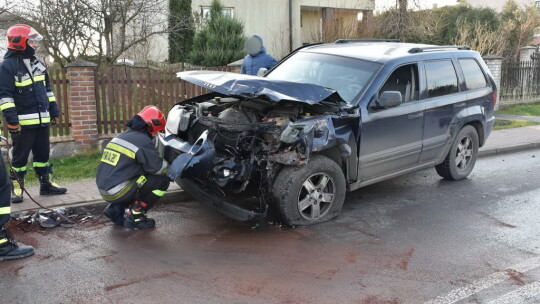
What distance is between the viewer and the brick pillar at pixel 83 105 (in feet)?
26.9

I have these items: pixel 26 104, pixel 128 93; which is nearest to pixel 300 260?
pixel 26 104

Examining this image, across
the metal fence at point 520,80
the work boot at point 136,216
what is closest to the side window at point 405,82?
the work boot at point 136,216

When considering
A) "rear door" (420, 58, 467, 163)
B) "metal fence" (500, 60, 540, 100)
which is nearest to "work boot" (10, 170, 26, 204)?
"rear door" (420, 58, 467, 163)

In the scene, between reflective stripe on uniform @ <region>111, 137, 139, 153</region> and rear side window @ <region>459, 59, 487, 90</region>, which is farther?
rear side window @ <region>459, 59, 487, 90</region>

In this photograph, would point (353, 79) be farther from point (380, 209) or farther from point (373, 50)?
point (380, 209)

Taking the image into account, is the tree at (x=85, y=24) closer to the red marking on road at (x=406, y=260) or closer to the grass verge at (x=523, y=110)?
the red marking on road at (x=406, y=260)

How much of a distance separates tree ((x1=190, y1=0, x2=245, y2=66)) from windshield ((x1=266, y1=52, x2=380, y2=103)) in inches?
393

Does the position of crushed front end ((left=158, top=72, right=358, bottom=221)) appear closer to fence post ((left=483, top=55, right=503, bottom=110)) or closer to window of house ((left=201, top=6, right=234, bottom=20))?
fence post ((left=483, top=55, right=503, bottom=110))

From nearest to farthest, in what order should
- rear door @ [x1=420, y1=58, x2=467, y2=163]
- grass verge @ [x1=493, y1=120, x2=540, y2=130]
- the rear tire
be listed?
1. rear door @ [x1=420, y1=58, x2=467, y2=163]
2. the rear tire
3. grass verge @ [x1=493, y1=120, x2=540, y2=130]

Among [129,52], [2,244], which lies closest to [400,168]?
[2,244]

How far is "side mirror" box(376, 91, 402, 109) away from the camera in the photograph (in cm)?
539

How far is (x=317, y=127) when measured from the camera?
493 centimetres

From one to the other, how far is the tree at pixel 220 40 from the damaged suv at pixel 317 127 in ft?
32.1

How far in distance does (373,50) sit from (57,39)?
312 inches
